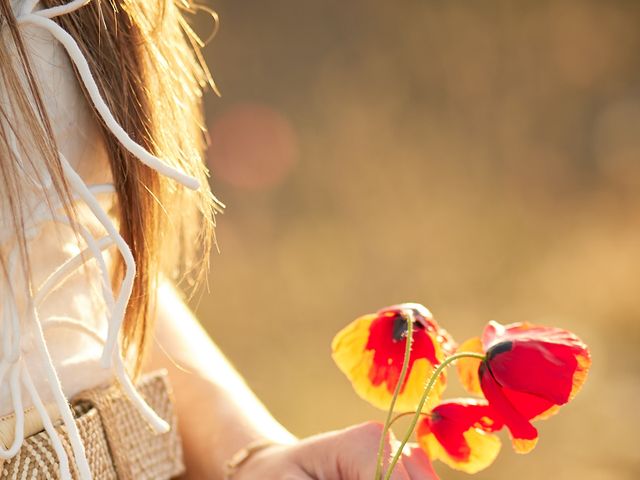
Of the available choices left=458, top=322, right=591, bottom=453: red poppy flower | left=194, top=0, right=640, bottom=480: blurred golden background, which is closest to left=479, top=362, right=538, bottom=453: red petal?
left=458, top=322, right=591, bottom=453: red poppy flower

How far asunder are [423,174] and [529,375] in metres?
2.70

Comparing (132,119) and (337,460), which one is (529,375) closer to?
(337,460)

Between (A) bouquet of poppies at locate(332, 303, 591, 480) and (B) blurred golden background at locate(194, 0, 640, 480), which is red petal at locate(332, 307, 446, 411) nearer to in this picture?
(A) bouquet of poppies at locate(332, 303, 591, 480)

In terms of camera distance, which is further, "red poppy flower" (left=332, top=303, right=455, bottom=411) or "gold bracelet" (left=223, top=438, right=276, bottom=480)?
"gold bracelet" (left=223, top=438, right=276, bottom=480)

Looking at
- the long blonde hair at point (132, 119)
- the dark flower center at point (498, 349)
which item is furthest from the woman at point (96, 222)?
the dark flower center at point (498, 349)

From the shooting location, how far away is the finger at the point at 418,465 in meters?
0.58

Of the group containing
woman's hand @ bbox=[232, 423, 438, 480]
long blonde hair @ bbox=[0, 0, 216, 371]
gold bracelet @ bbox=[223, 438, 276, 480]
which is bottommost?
gold bracelet @ bbox=[223, 438, 276, 480]

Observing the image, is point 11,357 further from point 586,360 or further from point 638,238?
point 638,238

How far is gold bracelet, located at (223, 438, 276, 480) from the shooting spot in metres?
0.69

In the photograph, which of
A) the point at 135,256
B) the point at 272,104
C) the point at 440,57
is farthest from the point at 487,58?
the point at 135,256

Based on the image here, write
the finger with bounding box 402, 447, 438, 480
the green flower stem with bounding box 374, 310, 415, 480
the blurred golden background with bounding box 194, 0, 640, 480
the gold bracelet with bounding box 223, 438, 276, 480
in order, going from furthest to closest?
the blurred golden background with bounding box 194, 0, 640, 480 < the gold bracelet with bounding box 223, 438, 276, 480 < the finger with bounding box 402, 447, 438, 480 < the green flower stem with bounding box 374, 310, 415, 480

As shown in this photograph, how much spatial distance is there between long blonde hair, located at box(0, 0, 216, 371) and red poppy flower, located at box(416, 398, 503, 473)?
178 mm

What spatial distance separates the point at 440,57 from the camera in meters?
3.39

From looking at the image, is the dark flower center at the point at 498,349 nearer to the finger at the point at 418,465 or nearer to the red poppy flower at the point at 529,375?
the red poppy flower at the point at 529,375
